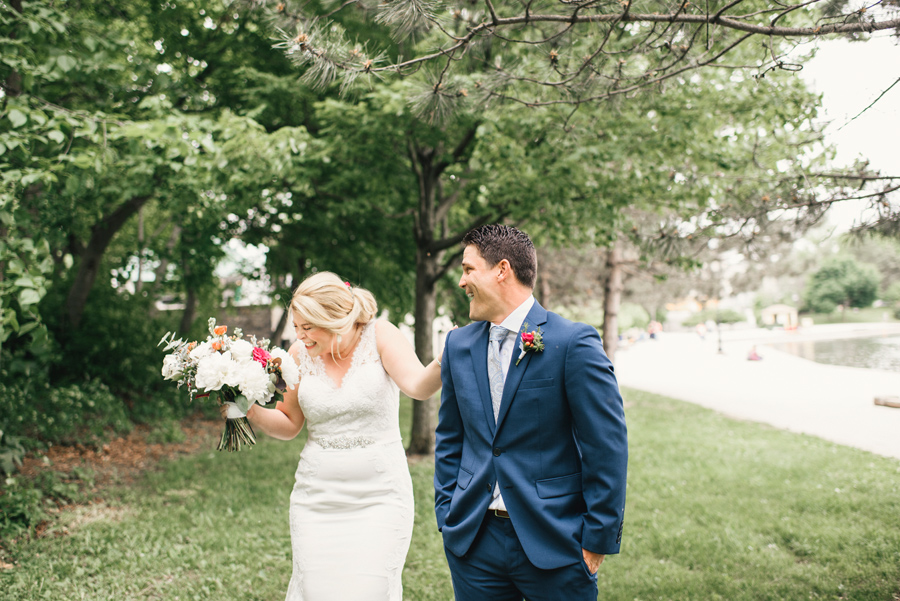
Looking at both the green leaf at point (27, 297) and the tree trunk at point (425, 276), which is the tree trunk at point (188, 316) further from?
the green leaf at point (27, 297)

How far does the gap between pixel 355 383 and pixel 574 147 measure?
476 centimetres

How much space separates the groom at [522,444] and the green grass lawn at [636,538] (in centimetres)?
259

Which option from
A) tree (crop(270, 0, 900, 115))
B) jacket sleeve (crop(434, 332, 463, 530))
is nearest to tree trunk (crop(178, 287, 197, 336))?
tree (crop(270, 0, 900, 115))

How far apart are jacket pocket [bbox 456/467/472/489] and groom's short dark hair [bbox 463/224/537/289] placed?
83 cm

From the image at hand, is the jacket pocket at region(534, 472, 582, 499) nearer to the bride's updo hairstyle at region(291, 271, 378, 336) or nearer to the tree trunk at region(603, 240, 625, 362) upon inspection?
the bride's updo hairstyle at region(291, 271, 378, 336)

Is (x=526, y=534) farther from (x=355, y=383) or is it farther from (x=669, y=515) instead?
(x=669, y=515)

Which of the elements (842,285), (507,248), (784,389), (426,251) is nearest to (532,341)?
(507,248)

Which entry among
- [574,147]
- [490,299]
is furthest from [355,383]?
[574,147]

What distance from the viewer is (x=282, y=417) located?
11.1 ft

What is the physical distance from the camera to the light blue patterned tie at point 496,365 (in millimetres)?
2453

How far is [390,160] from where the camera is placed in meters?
8.71

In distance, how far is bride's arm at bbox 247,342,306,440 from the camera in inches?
130

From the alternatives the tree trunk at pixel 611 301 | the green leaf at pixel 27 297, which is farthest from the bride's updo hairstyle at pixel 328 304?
the tree trunk at pixel 611 301

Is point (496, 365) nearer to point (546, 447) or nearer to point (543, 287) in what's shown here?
point (546, 447)
